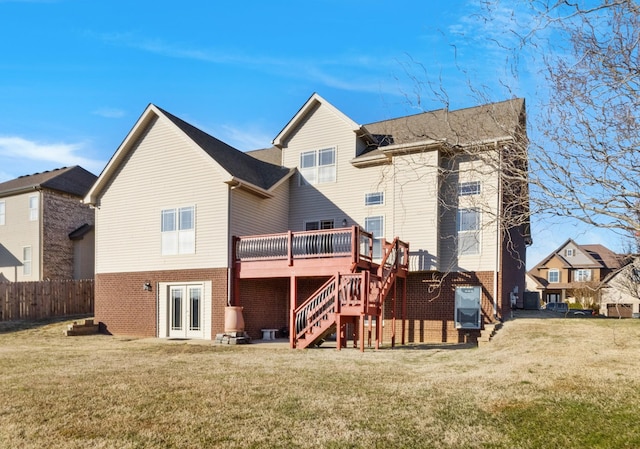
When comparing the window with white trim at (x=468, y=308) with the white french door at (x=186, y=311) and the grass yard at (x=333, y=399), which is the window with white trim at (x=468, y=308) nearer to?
the grass yard at (x=333, y=399)

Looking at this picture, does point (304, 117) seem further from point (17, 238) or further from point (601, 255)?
point (601, 255)

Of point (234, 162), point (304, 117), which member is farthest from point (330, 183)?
point (234, 162)

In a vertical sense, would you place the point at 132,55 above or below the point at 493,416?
above

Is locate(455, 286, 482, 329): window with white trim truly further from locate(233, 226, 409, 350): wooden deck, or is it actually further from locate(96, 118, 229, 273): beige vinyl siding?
locate(96, 118, 229, 273): beige vinyl siding

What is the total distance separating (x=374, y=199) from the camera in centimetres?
1947

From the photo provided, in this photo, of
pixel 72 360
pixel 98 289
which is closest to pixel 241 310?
pixel 72 360

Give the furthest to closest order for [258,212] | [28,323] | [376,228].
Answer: [28,323]
[258,212]
[376,228]

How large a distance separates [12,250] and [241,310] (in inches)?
751

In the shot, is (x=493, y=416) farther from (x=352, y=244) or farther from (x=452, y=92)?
(x=352, y=244)

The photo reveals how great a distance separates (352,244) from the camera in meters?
15.4

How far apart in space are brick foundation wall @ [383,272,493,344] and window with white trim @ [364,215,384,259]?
1573 millimetres

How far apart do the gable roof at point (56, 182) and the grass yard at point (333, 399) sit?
59.7ft

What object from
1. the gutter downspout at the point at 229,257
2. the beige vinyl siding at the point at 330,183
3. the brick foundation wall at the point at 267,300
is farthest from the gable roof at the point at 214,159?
the brick foundation wall at the point at 267,300

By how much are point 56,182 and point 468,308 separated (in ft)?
77.7
